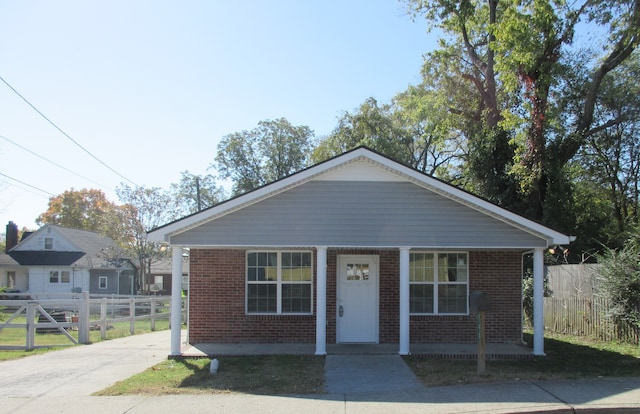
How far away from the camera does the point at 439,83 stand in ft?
101

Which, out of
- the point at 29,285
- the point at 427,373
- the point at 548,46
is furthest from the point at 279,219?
the point at 29,285

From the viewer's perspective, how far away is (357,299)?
13875 millimetres

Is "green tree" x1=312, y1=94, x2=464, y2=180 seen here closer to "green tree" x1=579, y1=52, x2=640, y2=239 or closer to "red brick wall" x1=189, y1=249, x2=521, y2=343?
"green tree" x1=579, y1=52, x2=640, y2=239

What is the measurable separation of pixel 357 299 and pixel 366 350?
1.59 metres

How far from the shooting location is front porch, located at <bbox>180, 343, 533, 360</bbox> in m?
11.9

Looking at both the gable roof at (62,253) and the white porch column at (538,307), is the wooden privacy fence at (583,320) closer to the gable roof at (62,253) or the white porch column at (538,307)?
the white porch column at (538,307)

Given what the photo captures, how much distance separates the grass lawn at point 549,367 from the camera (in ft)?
31.8

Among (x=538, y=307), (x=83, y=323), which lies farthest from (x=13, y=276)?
(x=538, y=307)

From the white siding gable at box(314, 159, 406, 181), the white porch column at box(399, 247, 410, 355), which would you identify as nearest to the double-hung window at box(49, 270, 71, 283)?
the white siding gable at box(314, 159, 406, 181)

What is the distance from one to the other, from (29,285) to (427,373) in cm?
3881

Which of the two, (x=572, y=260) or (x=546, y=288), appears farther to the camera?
(x=572, y=260)

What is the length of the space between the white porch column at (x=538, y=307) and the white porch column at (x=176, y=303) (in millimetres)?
7620

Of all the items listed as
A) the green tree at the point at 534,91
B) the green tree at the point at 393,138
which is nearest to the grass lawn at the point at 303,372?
the green tree at the point at 534,91

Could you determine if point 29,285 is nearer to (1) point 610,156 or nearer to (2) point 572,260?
(2) point 572,260
